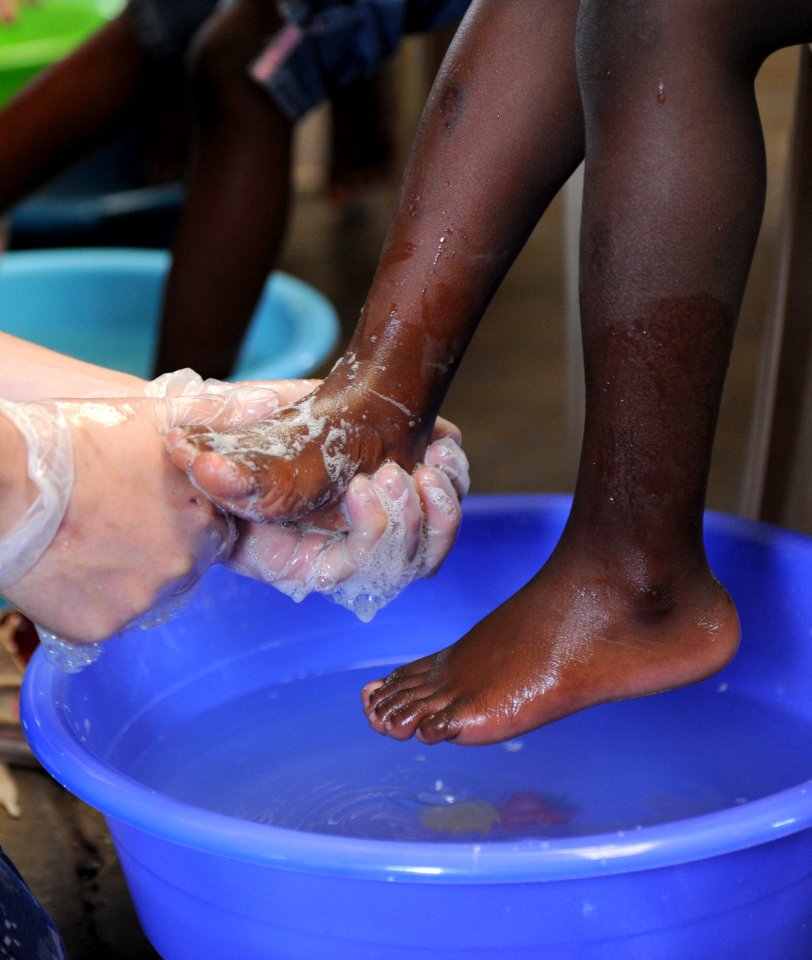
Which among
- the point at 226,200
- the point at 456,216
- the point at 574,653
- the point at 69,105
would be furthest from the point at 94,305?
the point at 574,653

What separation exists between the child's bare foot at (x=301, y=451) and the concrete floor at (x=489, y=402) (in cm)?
39

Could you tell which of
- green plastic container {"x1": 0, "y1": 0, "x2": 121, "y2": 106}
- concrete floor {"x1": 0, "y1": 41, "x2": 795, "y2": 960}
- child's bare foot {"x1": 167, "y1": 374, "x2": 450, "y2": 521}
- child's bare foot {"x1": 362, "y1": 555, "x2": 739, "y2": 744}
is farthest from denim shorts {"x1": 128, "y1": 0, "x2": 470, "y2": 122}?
child's bare foot {"x1": 362, "y1": 555, "x2": 739, "y2": 744}

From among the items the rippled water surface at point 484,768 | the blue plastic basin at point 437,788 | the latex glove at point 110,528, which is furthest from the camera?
the rippled water surface at point 484,768

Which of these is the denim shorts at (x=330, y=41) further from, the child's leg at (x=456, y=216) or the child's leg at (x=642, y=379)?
the child's leg at (x=642, y=379)

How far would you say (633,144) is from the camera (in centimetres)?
84

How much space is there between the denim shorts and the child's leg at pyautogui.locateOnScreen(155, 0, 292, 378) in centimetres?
3

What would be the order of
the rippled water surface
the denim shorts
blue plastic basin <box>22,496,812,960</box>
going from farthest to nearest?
the denim shorts, the rippled water surface, blue plastic basin <box>22,496,812,960</box>

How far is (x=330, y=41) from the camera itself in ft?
5.24

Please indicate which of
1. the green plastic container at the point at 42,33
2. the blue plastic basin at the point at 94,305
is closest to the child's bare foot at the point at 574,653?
the blue plastic basin at the point at 94,305

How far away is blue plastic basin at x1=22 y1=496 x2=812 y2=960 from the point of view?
75 cm

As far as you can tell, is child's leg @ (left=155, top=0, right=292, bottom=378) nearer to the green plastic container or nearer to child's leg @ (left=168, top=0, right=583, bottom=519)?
the green plastic container

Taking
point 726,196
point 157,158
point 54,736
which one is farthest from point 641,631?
point 157,158

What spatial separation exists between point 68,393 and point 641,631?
48cm

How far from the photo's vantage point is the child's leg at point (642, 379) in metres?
0.83
